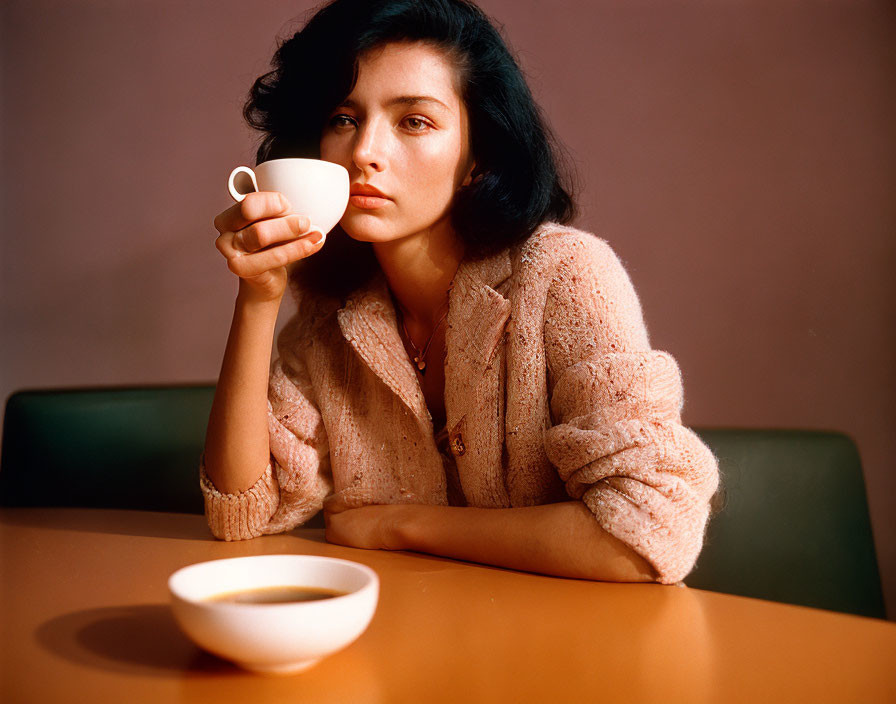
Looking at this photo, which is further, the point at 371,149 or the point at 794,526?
the point at 794,526

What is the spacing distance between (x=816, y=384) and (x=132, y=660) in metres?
1.56

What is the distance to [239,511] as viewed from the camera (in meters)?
1.04

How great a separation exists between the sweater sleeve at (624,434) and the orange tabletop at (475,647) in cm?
7

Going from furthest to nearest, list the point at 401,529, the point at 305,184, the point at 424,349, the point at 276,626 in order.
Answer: the point at 424,349 < the point at 401,529 < the point at 305,184 < the point at 276,626

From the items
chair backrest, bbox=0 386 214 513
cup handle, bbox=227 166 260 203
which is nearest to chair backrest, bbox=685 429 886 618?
cup handle, bbox=227 166 260 203

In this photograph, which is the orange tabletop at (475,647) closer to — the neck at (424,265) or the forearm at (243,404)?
the forearm at (243,404)

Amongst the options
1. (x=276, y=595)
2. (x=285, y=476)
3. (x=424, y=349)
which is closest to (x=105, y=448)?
(x=285, y=476)

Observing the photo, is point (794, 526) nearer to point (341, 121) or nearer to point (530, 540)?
point (530, 540)

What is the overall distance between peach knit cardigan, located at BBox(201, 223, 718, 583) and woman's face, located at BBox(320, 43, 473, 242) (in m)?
0.14

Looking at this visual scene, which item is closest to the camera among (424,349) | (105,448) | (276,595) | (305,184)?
(276,595)

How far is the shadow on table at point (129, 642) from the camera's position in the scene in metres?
0.56

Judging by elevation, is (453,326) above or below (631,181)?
below

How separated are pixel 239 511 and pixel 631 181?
1.22 m

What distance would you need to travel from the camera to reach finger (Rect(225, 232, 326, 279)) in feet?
2.79
